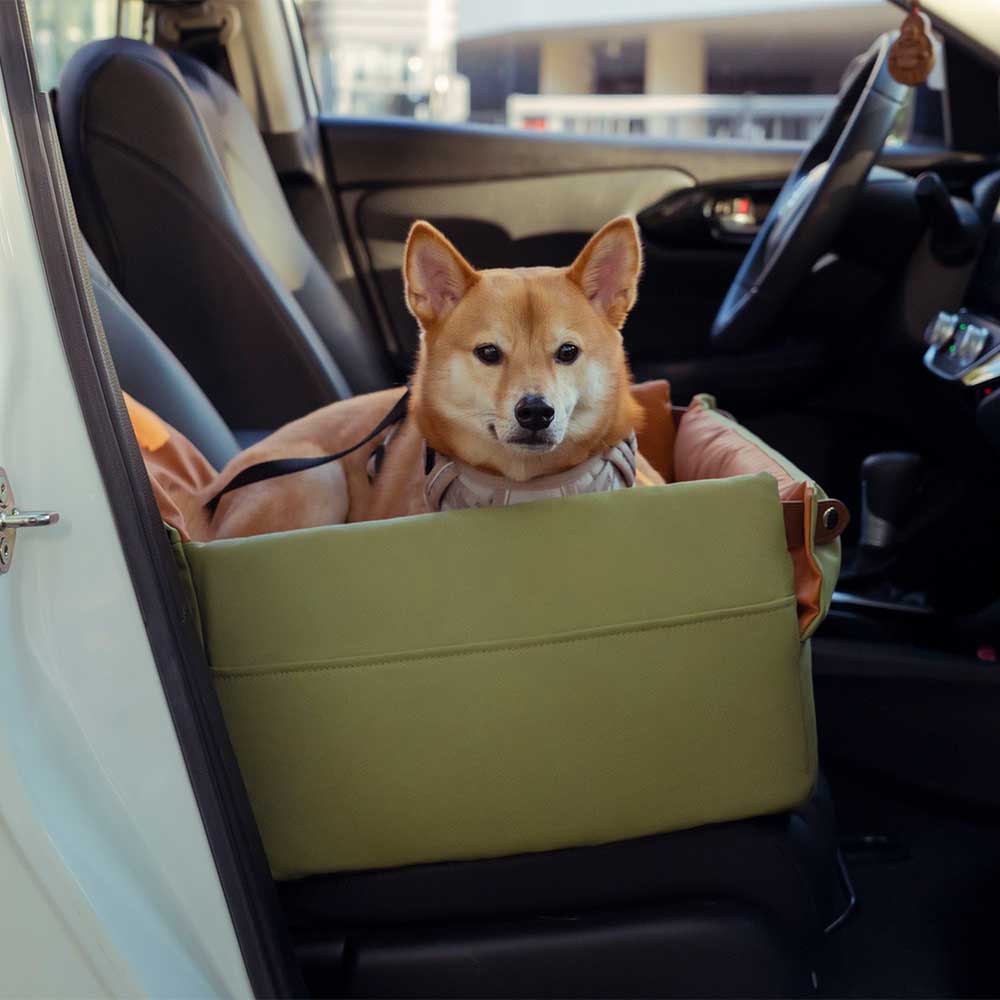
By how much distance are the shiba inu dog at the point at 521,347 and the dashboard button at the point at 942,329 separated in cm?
65

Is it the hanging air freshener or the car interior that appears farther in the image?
the hanging air freshener

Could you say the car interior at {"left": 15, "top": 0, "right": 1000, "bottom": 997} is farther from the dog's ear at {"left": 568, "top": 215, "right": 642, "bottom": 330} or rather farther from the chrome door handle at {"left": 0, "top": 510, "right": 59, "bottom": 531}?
the dog's ear at {"left": 568, "top": 215, "right": 642, "bottom": 330}

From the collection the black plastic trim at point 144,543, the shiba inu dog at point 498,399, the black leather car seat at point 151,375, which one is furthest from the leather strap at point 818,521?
the black leather car seat at point 151,375

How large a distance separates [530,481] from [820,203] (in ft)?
2.98

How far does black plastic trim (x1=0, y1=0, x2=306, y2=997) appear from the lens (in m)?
0.99

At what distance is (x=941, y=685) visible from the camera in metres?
1.88

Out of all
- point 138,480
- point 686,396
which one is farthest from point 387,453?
point 686,396

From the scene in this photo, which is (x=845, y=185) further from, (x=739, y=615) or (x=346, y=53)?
(x=346, y=53)

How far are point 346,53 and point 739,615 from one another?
2.89 metres

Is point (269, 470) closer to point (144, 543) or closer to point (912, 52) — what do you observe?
point (144, 543)

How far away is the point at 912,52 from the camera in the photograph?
5.83 feet

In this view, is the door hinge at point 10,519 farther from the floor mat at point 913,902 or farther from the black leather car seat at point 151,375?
the floor mat at point 913,902

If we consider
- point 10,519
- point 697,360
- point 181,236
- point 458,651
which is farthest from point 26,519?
point 697,360

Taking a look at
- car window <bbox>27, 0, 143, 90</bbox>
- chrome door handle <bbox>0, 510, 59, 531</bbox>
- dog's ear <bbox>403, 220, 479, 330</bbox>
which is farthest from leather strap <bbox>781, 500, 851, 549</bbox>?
car window <bbox>27, 0, 143, 90</bbox>
